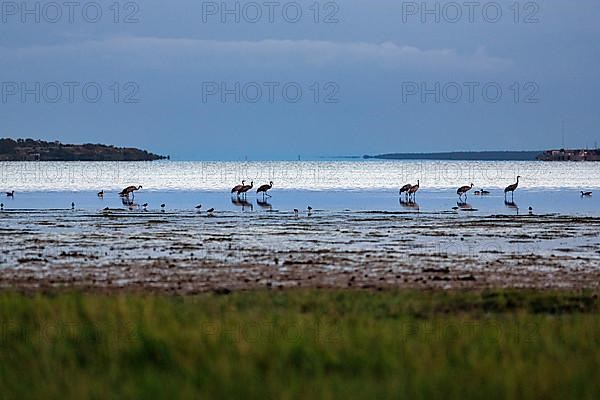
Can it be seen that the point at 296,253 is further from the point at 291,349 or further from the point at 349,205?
the point at 349,205

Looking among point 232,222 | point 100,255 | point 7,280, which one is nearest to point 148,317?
point 7,280

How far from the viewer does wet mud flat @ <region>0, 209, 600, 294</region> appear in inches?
708

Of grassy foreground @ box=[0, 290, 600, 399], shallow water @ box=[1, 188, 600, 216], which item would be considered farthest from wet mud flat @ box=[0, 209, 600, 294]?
shallow water @ box=[1, 188, 600, 216]

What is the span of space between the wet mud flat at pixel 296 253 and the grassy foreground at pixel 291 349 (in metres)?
3.55

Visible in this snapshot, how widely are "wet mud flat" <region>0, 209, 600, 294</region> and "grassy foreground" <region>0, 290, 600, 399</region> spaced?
355 cm

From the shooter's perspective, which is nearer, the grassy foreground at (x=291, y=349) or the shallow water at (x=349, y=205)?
the grassy foreground at (x=291, y=349)

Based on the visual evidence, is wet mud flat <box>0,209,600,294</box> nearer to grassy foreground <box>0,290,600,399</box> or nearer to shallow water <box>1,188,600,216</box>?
grassy foreground <box>0,290,600,399</box>

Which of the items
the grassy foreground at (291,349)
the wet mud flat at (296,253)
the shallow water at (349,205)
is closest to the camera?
the grassy foreground at (291,349)

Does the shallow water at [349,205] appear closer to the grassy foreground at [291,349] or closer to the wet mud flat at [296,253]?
the wet mud flat at [296,253]

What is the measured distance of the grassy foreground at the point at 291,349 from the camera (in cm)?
890

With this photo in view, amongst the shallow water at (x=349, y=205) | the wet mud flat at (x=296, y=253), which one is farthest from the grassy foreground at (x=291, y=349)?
the shallow water at (x=349, y=205)

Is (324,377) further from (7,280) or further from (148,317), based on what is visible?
(7,280)

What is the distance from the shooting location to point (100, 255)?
74.1 ft

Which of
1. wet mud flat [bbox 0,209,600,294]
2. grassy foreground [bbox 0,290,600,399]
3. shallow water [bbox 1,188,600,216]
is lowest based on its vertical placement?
grassy foreground [bbox 0,290,600,399]
